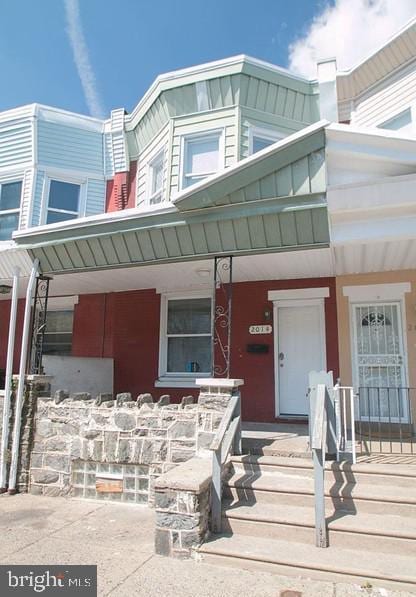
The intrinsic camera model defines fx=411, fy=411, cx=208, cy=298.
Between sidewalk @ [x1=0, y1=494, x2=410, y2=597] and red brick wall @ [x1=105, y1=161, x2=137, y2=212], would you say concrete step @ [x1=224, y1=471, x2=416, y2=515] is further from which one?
red brick wall @ [x1=105, y1=161, x2=137, y2=212]

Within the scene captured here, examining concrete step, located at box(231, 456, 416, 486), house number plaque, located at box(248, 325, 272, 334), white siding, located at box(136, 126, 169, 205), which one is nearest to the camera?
concrete step, located at box(231, 456, 416, 486)

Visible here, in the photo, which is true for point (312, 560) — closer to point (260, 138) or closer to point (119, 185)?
point (260, 138)

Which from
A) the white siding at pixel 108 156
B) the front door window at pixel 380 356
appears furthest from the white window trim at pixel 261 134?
the white siding at pixel 108 156

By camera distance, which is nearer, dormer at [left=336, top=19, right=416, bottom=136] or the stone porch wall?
the stone porch wall

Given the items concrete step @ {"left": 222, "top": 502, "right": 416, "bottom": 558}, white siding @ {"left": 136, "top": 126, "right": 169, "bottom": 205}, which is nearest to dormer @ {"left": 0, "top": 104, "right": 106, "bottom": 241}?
white siding @ {"left": 136, "top": 126, "right": 169, "bottom": 205}

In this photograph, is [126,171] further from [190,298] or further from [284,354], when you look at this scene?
[284,354]

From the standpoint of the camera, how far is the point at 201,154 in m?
7.91

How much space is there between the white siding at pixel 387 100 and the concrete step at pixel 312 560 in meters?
7.96

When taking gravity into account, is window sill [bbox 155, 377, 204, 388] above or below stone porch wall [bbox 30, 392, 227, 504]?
above

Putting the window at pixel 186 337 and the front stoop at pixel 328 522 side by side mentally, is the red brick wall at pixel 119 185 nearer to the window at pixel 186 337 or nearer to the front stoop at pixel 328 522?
the window at pixel 186 337

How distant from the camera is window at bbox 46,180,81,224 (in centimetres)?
945

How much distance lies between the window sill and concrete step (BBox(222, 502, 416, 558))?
3.70 metres

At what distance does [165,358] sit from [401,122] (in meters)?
6.69

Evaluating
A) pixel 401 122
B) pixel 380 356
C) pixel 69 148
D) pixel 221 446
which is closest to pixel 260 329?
pixel 380 356
